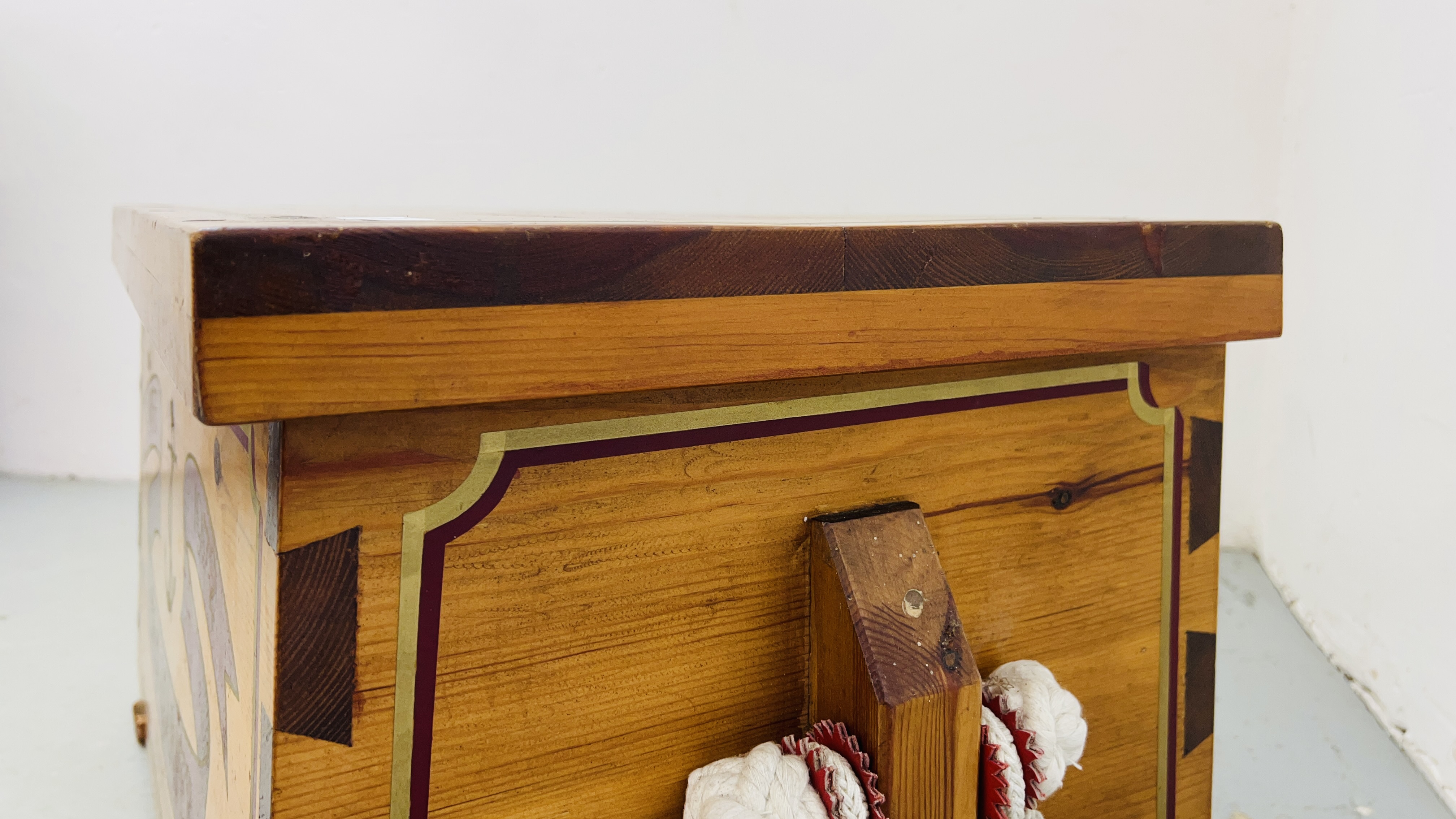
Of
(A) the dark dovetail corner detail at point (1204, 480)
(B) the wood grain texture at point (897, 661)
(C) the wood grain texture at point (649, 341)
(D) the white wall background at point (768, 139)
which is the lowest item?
(B) the wood grain texture at point (897, 661)

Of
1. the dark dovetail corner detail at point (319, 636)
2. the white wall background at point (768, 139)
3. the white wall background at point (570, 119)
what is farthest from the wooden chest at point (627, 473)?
the white wall background at point (570, 119)

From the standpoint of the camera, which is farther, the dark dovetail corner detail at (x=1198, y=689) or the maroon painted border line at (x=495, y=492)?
the dark dovetail corner detail at (x=1198, y=689)

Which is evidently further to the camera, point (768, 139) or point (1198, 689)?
point (768, 139)

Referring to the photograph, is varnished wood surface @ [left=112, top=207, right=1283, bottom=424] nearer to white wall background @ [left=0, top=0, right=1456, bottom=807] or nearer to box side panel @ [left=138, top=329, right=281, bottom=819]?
box side panel @ [left=138, top=329, right=281, bottom=819]

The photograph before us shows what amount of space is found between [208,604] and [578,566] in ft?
0.94

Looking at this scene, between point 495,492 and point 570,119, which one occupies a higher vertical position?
point 570,119

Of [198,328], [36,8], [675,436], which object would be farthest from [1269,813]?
[36,8]

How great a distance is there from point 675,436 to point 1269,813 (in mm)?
862

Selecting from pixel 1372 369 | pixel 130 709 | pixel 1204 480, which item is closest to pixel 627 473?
pixel 1204 480

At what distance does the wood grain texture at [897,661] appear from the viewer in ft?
1.82

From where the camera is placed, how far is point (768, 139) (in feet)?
6.36

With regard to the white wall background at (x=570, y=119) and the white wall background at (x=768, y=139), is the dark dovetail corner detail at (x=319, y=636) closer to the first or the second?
the white wall background at (x=768, y=139)

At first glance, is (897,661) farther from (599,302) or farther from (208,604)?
(208,604)

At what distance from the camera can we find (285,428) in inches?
17.8
